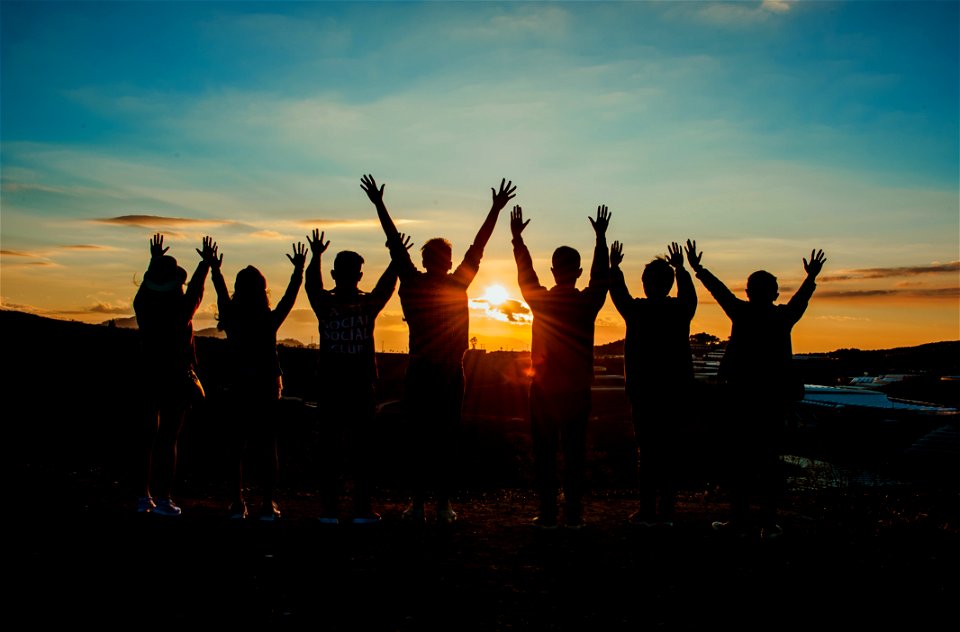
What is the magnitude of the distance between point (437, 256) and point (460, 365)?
104 cm

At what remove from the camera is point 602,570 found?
561cm

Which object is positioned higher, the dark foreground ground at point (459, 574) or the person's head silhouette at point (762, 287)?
the person's head silhouette at point (762, 287)

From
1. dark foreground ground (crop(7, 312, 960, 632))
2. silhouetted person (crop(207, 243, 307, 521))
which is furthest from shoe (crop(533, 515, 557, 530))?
silhouetted person (crop(207, 243, 307, 521))

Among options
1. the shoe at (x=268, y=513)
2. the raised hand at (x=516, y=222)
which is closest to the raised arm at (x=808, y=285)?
the raised hand at (x=516, y=222)

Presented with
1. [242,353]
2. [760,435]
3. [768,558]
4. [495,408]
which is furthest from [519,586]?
[495,408]

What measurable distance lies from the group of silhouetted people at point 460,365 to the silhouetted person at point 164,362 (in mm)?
18

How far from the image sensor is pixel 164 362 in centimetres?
711

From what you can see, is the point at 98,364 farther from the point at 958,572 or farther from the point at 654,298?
the point at 958,572

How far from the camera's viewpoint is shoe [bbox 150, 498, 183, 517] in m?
6.98

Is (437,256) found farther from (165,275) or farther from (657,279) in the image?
(165,275)

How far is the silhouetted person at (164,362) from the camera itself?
23.2ft

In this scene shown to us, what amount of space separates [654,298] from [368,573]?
351 centimetres

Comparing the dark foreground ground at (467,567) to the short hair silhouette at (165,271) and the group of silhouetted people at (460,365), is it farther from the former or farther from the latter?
the short hair silhouette at (165,271)

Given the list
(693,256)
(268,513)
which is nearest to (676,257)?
(693,256)
